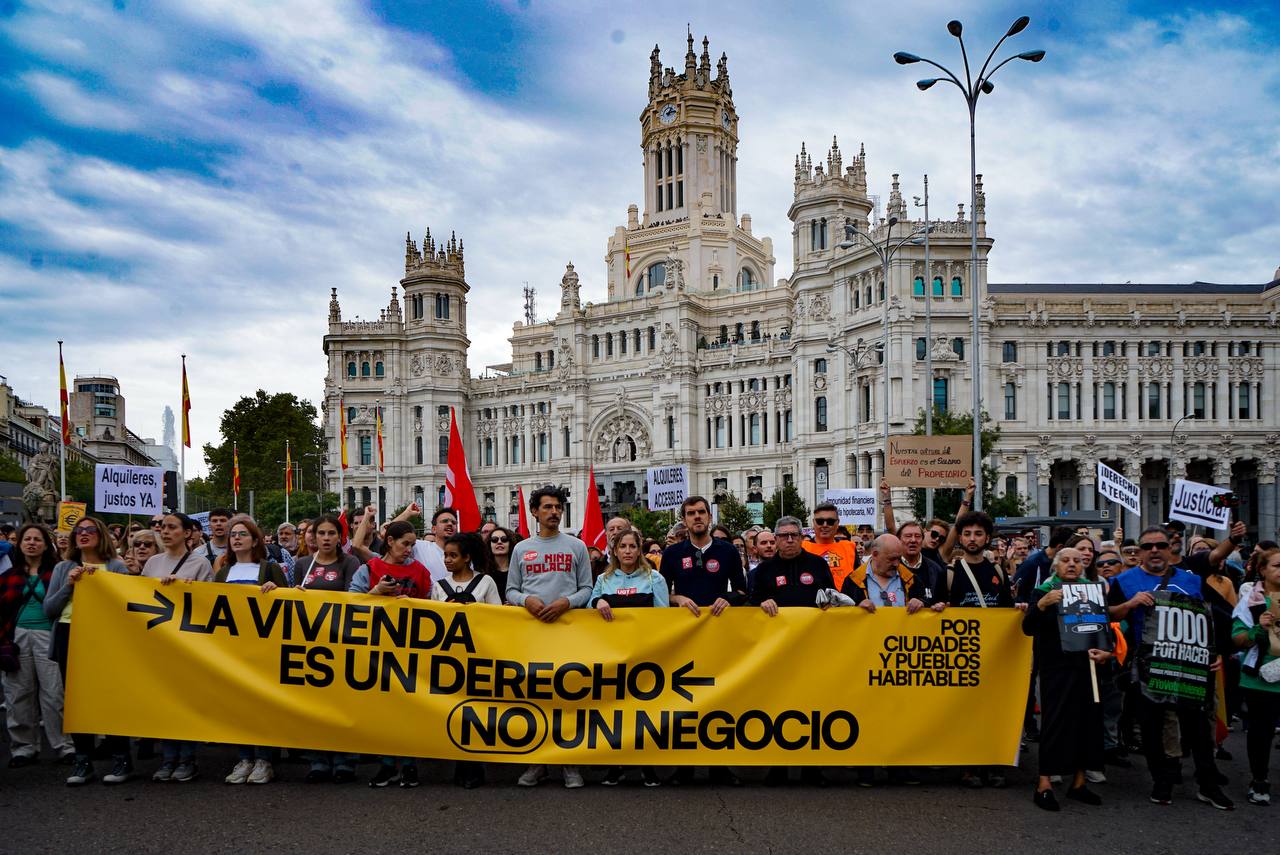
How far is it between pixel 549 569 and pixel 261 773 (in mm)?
3000

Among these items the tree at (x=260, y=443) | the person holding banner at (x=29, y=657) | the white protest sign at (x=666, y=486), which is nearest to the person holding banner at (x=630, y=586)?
the person holding banner at (x=29, y=657)

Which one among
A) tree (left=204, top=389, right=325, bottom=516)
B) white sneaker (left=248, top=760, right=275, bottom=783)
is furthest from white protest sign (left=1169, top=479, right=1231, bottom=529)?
tree (left=204, top=389, right=325, bottom=516)

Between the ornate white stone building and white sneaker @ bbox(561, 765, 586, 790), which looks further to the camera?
the ornate white stone building

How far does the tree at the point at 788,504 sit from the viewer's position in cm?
6025

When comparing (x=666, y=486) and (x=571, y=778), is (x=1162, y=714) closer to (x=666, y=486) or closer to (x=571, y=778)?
(x=571, y=778)

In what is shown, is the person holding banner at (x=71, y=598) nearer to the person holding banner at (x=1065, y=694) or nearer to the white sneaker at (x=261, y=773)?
the white sneaker at (x=261, y=773)

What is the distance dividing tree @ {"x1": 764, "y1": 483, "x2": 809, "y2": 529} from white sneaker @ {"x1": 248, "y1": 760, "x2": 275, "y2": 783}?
47.9 m

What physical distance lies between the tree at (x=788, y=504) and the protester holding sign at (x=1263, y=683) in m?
47.0

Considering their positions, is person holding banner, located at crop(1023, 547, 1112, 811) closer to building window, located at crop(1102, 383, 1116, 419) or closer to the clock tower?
building window, located at crop(1102, 383, 1116, 419)

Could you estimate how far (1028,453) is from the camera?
58.7m

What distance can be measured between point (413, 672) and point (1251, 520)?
65248 millimetres

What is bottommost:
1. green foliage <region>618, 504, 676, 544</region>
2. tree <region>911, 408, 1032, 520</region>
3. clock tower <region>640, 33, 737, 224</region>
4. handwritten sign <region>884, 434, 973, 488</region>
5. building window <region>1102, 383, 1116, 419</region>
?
green foliage <region>618, 504, 676, 544</region>

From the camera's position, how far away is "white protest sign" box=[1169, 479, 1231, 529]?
44.1ft

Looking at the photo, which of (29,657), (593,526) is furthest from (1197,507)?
(29,657)
